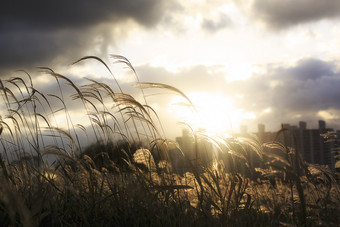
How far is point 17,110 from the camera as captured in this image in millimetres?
3328

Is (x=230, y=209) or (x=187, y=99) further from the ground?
(x=187, y=99)

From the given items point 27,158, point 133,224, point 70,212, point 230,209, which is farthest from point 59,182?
point 230,209

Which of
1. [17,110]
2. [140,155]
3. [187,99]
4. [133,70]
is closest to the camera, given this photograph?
[187,99]

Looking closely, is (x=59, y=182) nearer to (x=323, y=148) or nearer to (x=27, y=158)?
(x=27, y=158)

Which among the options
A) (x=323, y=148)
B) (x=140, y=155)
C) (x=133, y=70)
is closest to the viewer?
(x=140, y=155)

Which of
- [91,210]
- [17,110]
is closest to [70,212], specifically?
[91,210]

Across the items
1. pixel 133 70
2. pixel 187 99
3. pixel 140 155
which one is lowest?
pixel 140 155

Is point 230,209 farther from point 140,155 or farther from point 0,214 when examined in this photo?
point 0,214

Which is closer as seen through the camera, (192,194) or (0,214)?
(0,214)

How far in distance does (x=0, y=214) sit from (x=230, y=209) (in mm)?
1472

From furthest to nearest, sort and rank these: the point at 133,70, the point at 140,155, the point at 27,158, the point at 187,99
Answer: the point at 27,158 → the point at 133,70 → the point at 140,155 → the point at 187,99

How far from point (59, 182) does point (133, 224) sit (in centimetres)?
112

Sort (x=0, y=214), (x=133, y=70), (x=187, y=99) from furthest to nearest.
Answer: (x=133, y=70) < (x=0, y=214) < (x=187, y=99)

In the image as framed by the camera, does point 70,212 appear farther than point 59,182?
No
